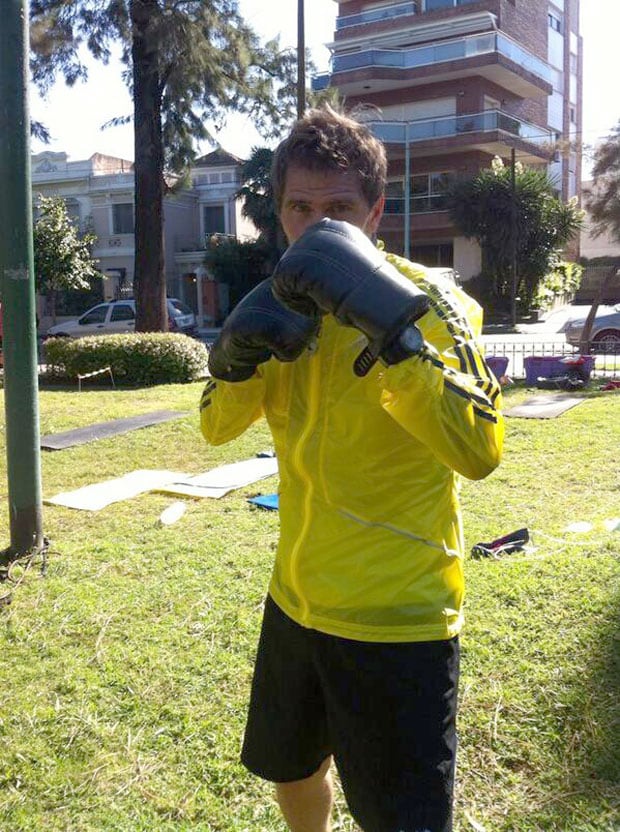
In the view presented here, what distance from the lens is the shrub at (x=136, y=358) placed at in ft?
42.5

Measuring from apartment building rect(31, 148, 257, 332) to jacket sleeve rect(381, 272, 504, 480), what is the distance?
3718cm

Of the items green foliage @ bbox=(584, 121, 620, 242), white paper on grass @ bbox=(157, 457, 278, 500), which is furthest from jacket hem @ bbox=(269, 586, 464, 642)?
green foliage @ bbox=(584, 121, 620, 242)

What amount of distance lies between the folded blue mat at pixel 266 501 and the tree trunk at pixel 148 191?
35.6 feet

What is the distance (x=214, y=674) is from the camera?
3.07 m

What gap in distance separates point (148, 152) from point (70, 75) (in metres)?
2.10

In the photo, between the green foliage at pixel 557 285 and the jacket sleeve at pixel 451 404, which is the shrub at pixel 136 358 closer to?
the jacket sleeve at pixel 451 404

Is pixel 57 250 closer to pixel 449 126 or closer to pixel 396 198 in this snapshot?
pixel 396 198

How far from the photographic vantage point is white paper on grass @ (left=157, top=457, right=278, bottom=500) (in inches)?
234

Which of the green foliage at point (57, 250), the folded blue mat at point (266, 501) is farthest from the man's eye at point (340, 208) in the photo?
the green foliage at point (57, 250)

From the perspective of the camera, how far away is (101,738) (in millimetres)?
2697

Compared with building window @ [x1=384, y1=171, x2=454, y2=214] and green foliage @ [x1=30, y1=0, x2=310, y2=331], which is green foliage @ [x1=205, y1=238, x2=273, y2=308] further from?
green foliage @ [x1=30, y1=0, x2=310, y2=331]

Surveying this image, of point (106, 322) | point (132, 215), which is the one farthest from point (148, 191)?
point (132, 215)

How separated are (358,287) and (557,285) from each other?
34310mm

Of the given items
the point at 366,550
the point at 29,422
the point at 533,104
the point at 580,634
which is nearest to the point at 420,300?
the point at 366,550
